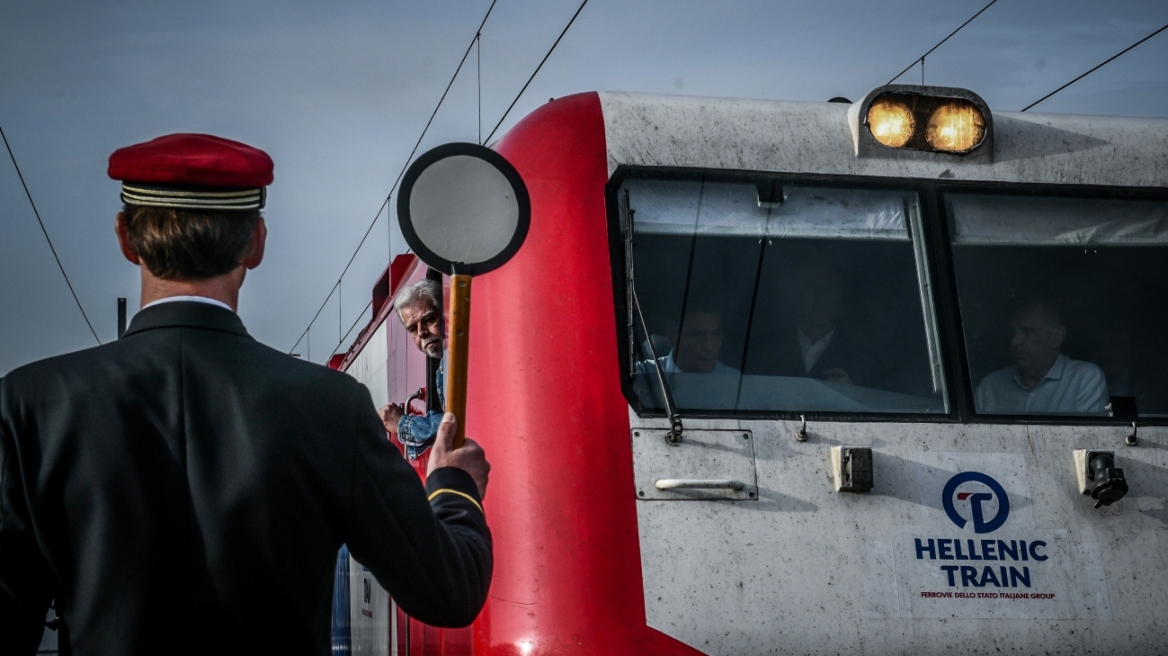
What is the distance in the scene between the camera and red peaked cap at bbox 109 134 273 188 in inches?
74.5

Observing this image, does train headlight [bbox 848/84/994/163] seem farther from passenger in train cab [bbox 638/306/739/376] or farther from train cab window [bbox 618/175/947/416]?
passenger in train cab [bbox 638/306/739/376]

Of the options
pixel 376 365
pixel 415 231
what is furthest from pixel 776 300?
pixel 376 365

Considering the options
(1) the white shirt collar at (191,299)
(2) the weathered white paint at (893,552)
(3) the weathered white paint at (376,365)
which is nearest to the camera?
(1) the white shirt collar at (191,299)

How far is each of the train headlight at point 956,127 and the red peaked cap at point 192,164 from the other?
278 centimetres

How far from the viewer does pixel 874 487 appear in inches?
144

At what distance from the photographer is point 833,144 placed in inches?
162

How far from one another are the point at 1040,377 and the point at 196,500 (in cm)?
304

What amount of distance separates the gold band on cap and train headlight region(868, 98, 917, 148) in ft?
8.84

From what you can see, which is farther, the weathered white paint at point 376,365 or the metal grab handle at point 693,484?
the weathered white paint at point 376,365

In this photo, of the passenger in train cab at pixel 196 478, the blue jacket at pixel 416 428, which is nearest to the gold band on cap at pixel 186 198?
the passenger in train cab at pixel 196 478

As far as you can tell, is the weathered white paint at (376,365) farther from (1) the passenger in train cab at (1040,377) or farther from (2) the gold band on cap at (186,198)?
(2) the gold band on cap at (186,198)

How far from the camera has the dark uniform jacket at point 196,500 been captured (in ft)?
5.56

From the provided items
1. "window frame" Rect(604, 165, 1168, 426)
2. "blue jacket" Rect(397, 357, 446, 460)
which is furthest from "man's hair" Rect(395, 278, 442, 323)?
"window frame" Rect(604, 165, 1168, 426)

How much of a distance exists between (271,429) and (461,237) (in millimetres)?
629
